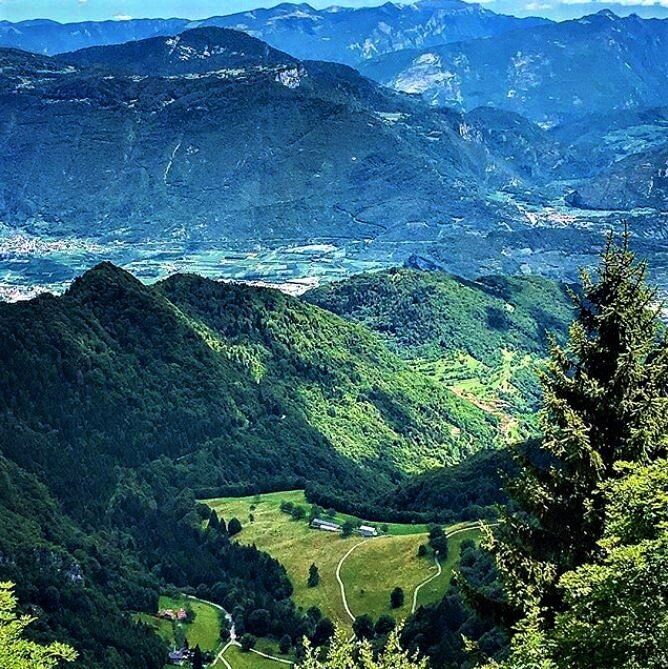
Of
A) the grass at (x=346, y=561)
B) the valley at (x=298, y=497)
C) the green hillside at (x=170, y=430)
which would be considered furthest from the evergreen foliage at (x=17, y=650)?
the grass at (x=346, y=561)

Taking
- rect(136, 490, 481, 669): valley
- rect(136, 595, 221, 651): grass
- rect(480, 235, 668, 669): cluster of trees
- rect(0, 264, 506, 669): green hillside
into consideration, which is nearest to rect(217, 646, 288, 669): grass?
rect(136, 490, 481, 669): valley

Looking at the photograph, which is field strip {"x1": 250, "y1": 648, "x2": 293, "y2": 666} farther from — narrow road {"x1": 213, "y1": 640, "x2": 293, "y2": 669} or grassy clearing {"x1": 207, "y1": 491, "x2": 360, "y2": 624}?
grassy clearing {"x1": 207, "y1": 491, "x2": 360, "y2": 624}

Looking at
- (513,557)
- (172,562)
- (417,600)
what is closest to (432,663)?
(417,600)

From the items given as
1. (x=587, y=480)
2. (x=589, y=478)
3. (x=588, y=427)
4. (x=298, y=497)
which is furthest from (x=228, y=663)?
(x=588, y=427)

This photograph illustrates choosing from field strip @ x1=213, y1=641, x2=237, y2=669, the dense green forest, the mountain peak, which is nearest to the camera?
field strip @ x1=213, y1=641, x2=237, y2=669

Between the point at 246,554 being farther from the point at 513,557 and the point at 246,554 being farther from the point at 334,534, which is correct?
the point at 513,557

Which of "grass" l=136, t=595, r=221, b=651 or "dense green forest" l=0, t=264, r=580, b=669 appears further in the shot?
"dense green forest" l=0, t=264, r=580, b=669

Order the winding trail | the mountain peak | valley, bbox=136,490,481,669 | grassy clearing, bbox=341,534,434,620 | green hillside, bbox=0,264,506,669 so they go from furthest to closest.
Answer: the mountain peak, green hillside, bbox=0,264,506,669, grassy clearing, bbox=341,534,434,620, the winding trail, valley, bbox=136,490,481,669

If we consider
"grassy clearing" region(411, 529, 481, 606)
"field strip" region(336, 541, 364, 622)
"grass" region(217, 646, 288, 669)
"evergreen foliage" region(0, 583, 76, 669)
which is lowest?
"grass" region(217, 646, 288, 669)

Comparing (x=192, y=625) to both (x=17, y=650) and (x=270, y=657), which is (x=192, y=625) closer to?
(x=270, y=657)
